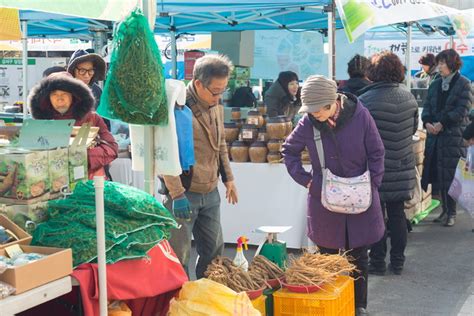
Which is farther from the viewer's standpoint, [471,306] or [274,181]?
[274,181]

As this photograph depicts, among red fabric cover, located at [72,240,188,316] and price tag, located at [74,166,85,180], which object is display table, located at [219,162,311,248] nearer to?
red fabric cover, located at [72,240,188,316]

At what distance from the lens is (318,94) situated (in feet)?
14.4

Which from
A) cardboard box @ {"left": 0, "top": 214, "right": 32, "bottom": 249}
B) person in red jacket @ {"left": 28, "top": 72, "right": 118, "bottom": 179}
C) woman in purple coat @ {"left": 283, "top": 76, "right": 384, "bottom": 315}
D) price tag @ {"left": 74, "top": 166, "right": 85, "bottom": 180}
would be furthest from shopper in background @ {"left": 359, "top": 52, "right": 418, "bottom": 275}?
cardboard box @ {"left": 0, "top": 214, "right": 32, "bottom": 249}

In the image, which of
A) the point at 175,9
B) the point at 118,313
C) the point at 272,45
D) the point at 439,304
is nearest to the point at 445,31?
the point at 272,45

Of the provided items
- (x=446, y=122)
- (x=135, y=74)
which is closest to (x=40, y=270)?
(x=135, y=74)

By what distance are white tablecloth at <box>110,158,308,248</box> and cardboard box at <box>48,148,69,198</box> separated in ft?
11.2

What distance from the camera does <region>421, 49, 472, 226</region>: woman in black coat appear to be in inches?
301

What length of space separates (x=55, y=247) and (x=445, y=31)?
10.6 m

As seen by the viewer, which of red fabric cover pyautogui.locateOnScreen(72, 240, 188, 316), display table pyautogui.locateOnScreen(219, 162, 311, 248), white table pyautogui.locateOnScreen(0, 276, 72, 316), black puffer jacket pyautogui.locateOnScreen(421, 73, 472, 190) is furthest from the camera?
black puffer jacket pyautogui.locateOnScreen(421, 73, 472, 190)

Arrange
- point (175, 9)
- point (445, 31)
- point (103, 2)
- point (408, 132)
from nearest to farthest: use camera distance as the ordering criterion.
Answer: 1. point (103, 2)
2. point (408, 132)
3. point (175, 9)
4. point (445, 31)

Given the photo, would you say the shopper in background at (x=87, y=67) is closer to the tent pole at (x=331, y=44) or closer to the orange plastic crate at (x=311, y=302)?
the tent pole at (x=331, y=44)

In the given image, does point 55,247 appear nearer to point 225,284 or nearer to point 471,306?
point 225,284

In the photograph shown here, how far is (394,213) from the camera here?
19.8 ft

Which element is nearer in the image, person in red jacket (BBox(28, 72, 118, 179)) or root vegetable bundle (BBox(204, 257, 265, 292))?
root vegetable bundle (BBox(204, 257, 265, 292))
